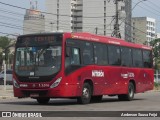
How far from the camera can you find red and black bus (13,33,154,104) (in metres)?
19.7

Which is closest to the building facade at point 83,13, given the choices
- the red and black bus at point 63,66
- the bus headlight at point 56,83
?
the red and black bus at point 63,66

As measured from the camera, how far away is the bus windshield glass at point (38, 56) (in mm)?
19672

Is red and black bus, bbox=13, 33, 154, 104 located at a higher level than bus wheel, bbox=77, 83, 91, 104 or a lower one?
higher

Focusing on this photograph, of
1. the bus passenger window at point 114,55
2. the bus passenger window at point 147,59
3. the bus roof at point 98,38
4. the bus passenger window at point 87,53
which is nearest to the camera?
the bus roof at point 98,38

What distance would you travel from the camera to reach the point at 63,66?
19.6 m

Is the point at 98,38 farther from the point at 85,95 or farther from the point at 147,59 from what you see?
the point at 147,59

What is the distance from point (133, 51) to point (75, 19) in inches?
4229

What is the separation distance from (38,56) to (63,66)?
120 cm

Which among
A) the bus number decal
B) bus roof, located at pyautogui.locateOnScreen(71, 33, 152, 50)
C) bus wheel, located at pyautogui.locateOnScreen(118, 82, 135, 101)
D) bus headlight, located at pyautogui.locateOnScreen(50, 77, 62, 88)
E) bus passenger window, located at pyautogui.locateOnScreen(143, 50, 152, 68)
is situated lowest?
bus wheel, located at pyautogui.locateOnScreen(118, 82, 135, 101)

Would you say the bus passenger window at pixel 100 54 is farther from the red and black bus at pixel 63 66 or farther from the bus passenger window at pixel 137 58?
the bus passenger window at pixel 137 58

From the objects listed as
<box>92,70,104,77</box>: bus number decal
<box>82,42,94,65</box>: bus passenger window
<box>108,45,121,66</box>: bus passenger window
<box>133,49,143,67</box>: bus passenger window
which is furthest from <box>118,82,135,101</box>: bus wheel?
<box>82,42,94,65</box>: bus passenger window

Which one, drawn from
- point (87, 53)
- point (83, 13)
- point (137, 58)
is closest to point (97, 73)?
point (87, 53)

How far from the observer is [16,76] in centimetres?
2038

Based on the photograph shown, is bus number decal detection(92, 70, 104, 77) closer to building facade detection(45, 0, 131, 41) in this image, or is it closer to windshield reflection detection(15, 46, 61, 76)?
windshield reflection detection(15, 46, 61, 76)
